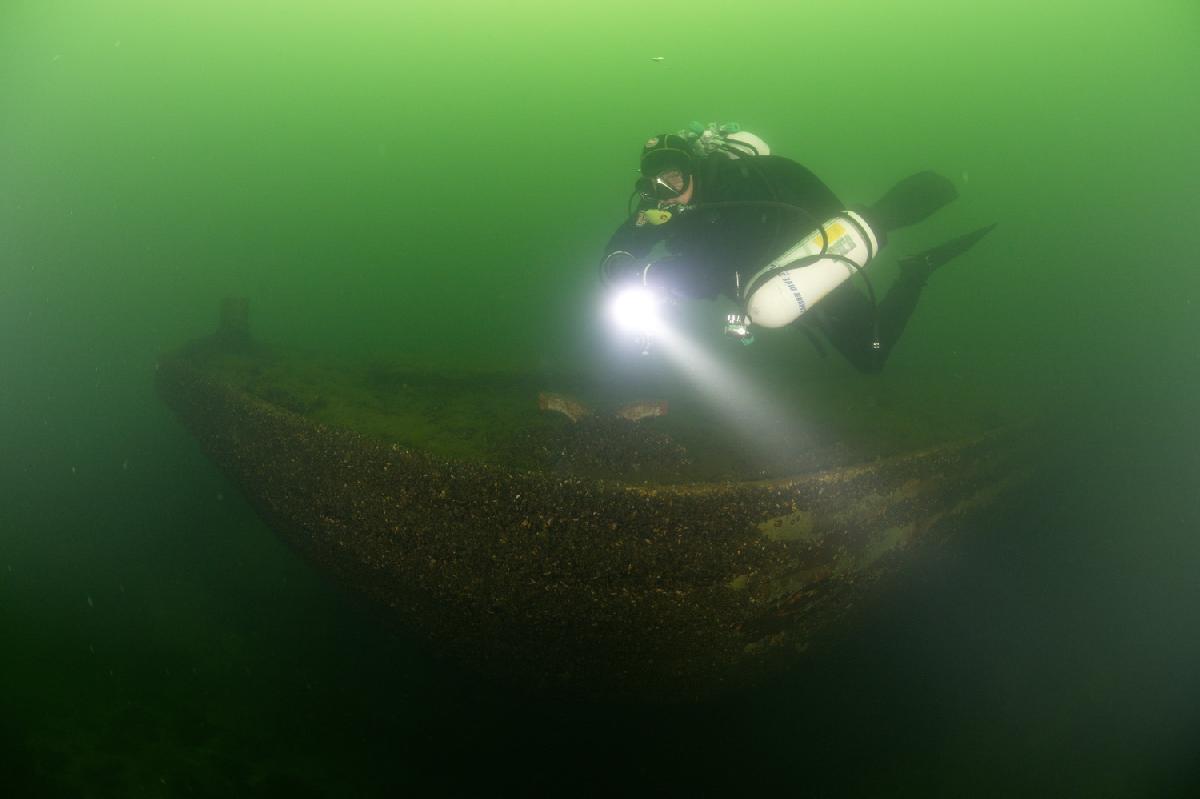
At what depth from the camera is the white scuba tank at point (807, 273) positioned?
3162 mm

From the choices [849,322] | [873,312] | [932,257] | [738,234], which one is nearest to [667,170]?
[738,234]

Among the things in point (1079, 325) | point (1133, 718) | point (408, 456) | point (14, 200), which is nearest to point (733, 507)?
point (408, 456)

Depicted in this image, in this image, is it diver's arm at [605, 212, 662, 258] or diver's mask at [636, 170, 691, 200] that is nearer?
diver's mask at [636, 170, 691, 200]

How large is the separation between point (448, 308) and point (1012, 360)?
49.9 feet

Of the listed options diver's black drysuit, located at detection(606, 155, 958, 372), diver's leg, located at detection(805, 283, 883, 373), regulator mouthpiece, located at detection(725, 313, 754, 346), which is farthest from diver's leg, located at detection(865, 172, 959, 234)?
regulator mouthpiece, located at detection(725, 313, 754, 346)

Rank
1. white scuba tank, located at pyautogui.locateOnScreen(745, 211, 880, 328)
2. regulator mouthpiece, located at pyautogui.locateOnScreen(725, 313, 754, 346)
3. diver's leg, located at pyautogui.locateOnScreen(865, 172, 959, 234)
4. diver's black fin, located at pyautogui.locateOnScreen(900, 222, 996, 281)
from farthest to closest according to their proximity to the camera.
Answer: diver's black fin, located at pyautogui.locateOnScreen(900, 222, 996, 281)
diver's leg, located at pyautogui.locateOnScreen(865, 172, 959, 234)
regulator mouthpiece, located at pyautogui.locateOnScreen(725, 313, 754, 346)
white scuba tank, located at pyautogui.locateOnScreen(745, 211, 880, 328)

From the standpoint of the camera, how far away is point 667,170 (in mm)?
3426

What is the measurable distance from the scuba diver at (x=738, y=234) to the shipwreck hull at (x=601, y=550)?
1.21m

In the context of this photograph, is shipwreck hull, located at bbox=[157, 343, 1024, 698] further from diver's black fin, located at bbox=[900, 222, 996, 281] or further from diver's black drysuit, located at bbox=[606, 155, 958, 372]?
diver's black fin, located at bbox=[900, 222, 996, 281]

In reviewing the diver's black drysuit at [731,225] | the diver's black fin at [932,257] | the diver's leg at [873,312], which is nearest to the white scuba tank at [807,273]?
the diver's black drysuit at [731,225]

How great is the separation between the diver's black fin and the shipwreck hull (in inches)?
70.2

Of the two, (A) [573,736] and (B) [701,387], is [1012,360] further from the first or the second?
(A) [573,736]

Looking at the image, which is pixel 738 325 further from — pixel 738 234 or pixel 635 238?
pixel 635 238

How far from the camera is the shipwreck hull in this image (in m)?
2.56
